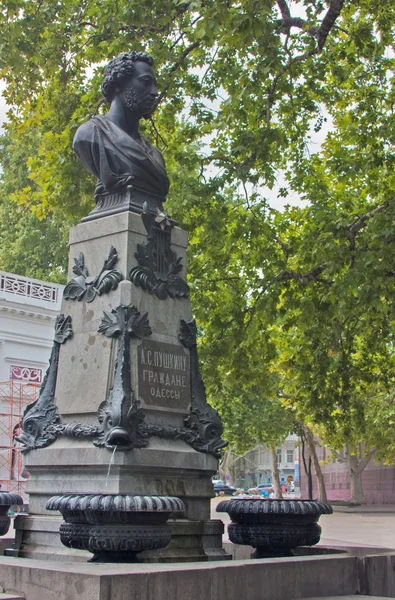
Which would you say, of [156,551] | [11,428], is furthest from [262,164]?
[11,428]

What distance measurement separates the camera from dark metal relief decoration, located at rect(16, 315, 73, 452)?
7539mm

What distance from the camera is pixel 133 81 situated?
26.8ft

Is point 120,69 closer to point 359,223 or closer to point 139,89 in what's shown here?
point 139,89

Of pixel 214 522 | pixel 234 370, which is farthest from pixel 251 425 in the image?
pixel 214 522

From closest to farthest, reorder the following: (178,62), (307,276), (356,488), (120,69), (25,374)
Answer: (120,69)
(178,62)
(307,276)
(25,374)
(356,488)

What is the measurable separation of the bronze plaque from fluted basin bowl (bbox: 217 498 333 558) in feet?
3.51

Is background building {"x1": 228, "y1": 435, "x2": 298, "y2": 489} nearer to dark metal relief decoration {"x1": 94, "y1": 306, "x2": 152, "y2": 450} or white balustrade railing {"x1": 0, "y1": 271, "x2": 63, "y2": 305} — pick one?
white balustrade railing {"x1": 0, "y1": 271, "x2": 63, "y2": 305}

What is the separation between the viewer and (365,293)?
1384cm

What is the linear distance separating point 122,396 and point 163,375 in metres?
0.59

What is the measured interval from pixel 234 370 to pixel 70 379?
10051 millimetres

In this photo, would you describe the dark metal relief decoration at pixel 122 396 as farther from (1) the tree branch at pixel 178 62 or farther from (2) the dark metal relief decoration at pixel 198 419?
(1) the tree branch at pixel 178 62

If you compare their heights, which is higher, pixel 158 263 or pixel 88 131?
pixel 88 131

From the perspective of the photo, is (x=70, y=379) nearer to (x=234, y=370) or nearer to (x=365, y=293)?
(x=365, y=293)

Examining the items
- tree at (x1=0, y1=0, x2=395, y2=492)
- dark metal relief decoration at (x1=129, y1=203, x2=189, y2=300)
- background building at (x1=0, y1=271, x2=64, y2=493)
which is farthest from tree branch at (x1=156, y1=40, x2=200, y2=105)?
background building at (x1=0, y1=271, x2=64, y2=493)
